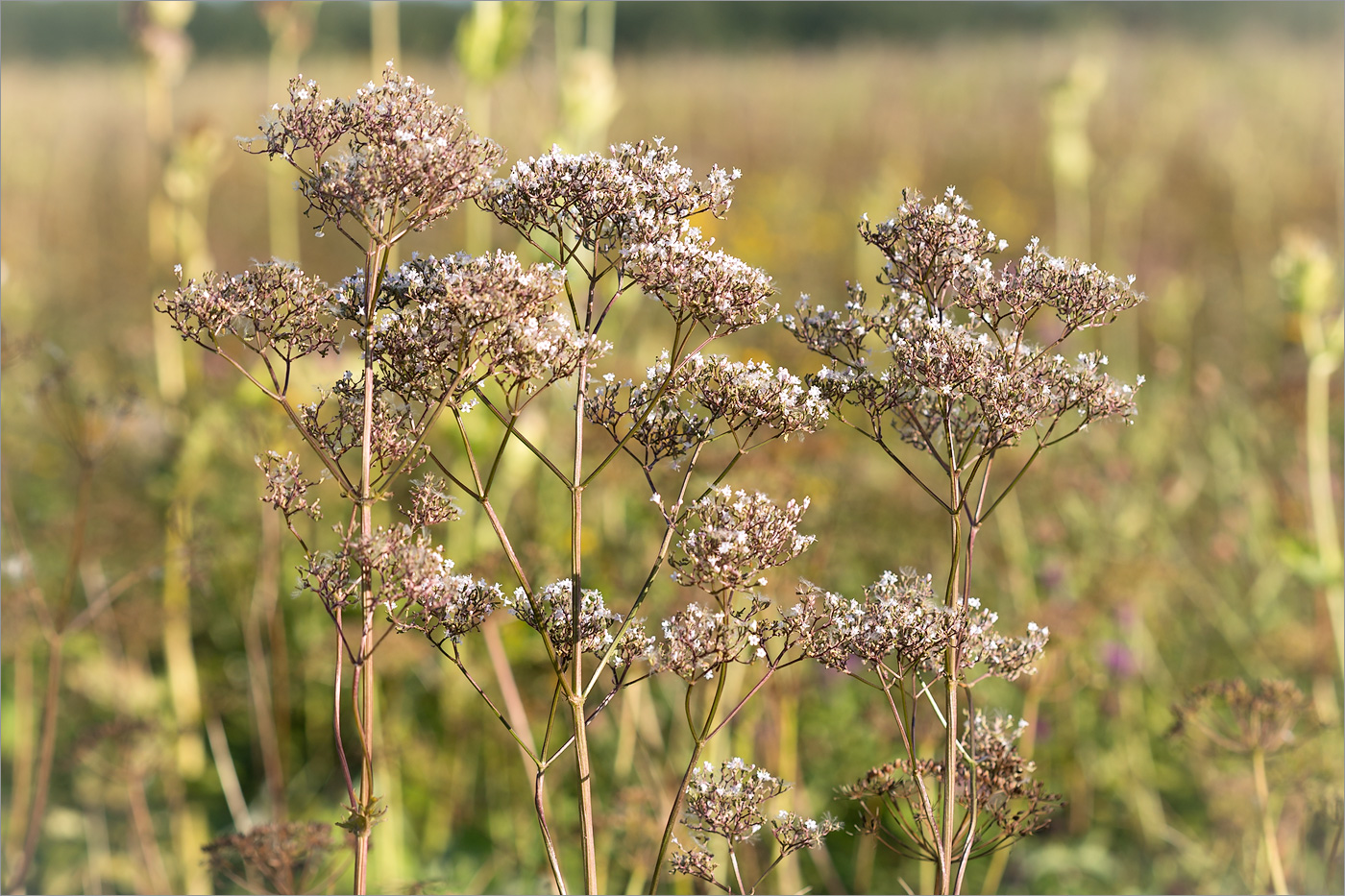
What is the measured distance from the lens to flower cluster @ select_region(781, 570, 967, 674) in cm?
155

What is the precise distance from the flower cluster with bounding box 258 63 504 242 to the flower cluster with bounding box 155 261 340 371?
0.14 metres

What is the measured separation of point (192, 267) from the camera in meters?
3.98

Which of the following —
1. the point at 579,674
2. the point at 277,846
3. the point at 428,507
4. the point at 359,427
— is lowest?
the point at 277,846

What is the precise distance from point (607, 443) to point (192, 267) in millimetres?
1761

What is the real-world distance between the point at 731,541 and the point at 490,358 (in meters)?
Answer: 0.47

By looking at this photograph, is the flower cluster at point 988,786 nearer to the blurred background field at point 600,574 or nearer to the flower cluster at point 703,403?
the flower cluster at point 703,403

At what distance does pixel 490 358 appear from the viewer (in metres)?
1.58

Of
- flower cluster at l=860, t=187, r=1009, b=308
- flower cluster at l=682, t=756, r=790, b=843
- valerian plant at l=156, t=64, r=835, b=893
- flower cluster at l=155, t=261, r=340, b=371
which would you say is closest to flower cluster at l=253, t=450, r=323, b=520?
valerian plant at l=156, t=64, r=835, b=893

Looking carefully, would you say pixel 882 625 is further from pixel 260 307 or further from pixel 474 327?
pixel 260 307

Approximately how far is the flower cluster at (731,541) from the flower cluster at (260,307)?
0.66 meters

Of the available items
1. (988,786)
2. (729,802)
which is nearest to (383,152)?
(729,802)

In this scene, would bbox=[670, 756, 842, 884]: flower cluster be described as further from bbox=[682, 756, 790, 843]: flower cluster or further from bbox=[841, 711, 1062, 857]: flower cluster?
bbox=[841, 711, 1062, 857]: flower cluster

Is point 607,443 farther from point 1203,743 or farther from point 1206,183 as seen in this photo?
point 1206,183

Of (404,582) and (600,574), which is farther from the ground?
(600,574)
